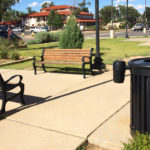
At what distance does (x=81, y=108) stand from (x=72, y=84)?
6.42 ft

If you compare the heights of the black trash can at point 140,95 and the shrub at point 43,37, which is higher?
the shrub at point 43,37

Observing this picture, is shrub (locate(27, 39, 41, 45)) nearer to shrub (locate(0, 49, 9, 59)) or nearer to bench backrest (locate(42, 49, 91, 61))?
shrub (locate(0, 49, 9, 59))

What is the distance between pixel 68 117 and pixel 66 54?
389 centimetres

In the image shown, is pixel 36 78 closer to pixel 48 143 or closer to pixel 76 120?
pixel 76 120

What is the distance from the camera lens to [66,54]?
25.3 ft

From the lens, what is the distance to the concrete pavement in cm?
324

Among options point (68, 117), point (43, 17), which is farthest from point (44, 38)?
point (43, 17)

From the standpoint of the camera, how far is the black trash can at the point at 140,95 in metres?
2.82

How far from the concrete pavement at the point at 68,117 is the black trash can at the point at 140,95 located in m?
0.35

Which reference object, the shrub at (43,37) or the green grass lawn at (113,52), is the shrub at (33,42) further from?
the green grass lawn at (113,52)

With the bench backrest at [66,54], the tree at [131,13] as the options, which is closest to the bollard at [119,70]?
the bench backrest at [66,54]

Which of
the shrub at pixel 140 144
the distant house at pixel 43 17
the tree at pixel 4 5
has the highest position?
the distant house at pixel 43 17

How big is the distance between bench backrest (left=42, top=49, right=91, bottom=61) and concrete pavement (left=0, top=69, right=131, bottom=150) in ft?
3.94

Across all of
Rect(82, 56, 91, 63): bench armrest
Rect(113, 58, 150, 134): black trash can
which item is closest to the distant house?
Rect(82, 56, 91, 63): bench armrest
